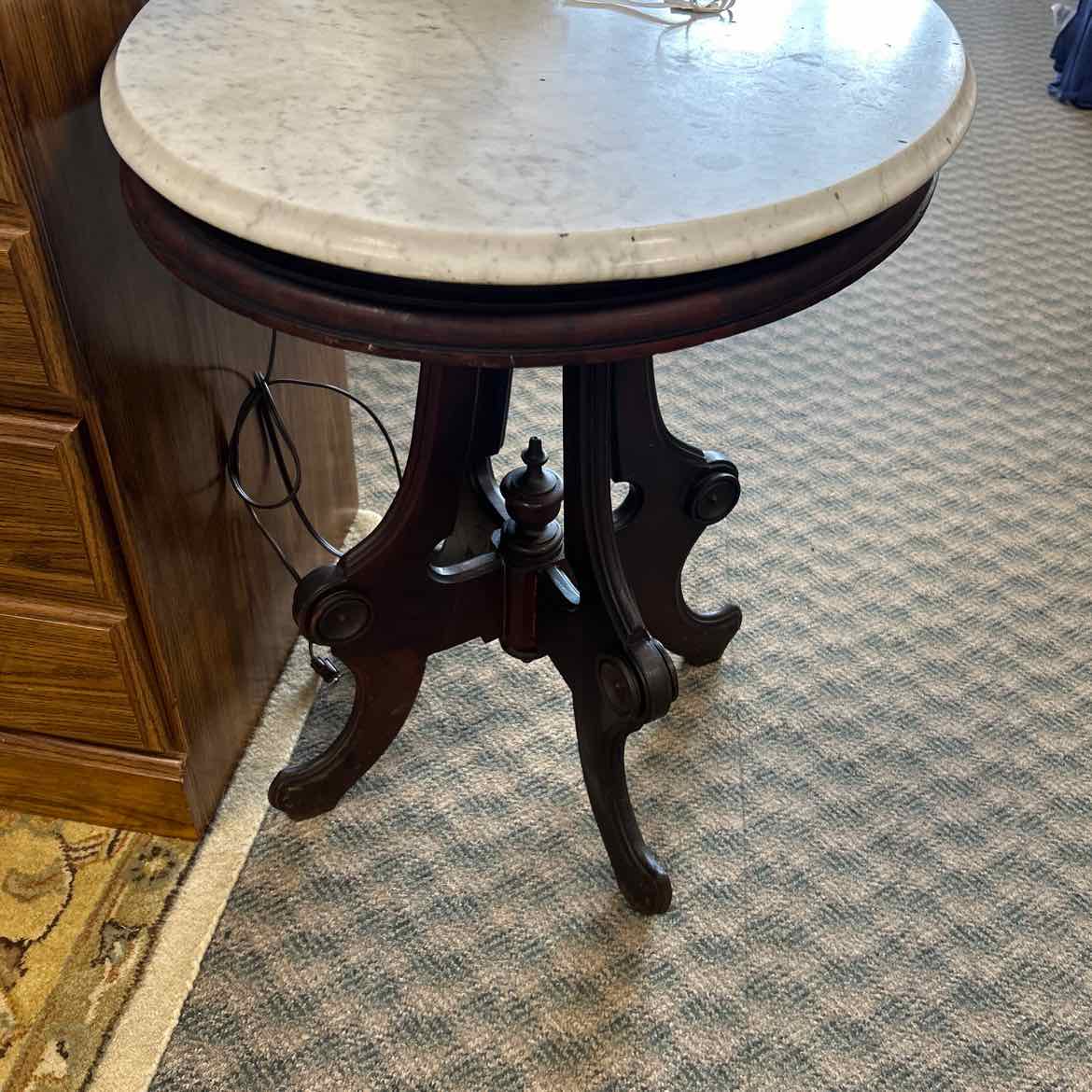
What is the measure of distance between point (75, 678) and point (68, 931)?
8.5 inches

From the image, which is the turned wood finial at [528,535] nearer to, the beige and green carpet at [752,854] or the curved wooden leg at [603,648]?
the curved wooden leg at [603,648]

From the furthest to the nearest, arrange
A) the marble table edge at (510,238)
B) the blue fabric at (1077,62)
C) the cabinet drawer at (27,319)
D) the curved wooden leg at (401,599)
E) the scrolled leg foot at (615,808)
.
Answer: the blue fabric at (1077,62) < the scrolled leg foot at (615,808) < the curved wooden leg at (401,599) < the cabinet drawer at (27,319) < the marble table edge at (510,238)

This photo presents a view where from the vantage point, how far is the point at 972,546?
133cm

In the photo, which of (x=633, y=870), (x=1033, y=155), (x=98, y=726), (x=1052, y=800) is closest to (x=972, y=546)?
(x=1052, y=800)

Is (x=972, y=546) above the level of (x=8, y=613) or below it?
below

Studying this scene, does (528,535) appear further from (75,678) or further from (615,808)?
(75,678)

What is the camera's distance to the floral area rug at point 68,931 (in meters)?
0.85

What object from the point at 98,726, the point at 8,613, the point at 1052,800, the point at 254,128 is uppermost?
the point at 254,128

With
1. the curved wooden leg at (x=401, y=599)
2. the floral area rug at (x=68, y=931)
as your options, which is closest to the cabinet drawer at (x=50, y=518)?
the curved wooden leg at (x=401, y=599)

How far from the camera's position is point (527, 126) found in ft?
1.98

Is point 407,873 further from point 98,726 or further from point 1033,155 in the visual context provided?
point 1033,155

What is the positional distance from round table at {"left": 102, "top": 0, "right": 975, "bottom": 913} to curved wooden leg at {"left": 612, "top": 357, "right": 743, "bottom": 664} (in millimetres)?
37

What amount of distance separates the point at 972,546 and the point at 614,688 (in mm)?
688

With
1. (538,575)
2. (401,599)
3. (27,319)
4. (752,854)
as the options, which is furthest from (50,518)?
(752,854)
